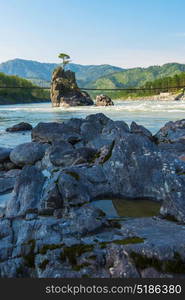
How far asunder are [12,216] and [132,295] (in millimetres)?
3923

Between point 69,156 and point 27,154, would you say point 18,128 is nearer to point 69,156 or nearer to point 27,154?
point 27,154

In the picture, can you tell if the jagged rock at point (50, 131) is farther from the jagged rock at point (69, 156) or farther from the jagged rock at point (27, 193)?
the jagged rock at point (27, 193)

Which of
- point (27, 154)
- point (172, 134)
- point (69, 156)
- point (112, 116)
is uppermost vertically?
point (112, 116)

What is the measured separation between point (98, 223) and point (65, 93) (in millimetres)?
131366

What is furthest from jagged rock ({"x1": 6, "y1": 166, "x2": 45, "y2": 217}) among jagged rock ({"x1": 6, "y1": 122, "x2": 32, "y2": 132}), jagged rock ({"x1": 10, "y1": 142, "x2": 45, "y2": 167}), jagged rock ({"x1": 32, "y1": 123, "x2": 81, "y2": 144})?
jagged rock ({"x1": 6, "y1": 122, "x2": 32, "y2": 132})

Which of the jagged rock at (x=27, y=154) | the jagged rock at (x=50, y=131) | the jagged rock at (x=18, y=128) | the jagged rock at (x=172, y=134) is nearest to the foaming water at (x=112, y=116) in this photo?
the jagged rock at (x=18, y=128)

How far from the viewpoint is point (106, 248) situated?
4.66 metres

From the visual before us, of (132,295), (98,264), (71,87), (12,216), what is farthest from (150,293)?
(71,87)

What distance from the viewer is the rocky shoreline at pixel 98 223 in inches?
172

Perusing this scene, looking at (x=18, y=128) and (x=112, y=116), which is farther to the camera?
(x=112, y=116)

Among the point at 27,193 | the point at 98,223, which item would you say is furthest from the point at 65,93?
the point at 98,223

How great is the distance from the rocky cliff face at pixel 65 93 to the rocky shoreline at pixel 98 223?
387ft

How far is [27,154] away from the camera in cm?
1416

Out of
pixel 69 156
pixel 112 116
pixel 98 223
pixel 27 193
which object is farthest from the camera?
pixel 112 116
